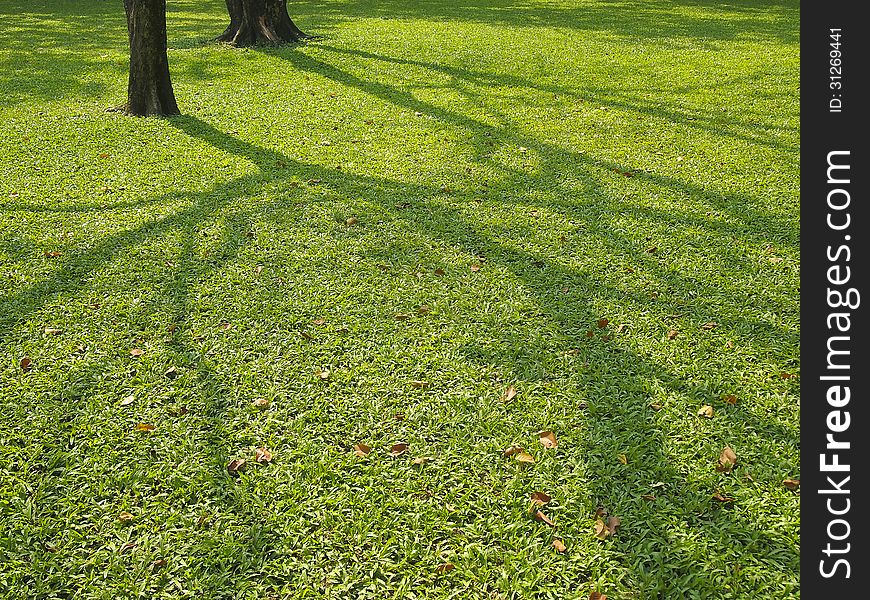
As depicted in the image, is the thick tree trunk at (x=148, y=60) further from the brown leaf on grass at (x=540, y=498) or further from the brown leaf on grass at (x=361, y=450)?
the brown leaf on grass at (x=540, y=498)

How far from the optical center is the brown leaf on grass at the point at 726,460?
9.80ft

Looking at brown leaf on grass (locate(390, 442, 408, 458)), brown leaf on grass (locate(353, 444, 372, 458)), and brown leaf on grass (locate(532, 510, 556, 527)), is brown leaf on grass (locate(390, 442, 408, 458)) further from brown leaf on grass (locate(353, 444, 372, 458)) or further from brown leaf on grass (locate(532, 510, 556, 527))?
brown leaf on grass (locate(532, 510, 556, 527))

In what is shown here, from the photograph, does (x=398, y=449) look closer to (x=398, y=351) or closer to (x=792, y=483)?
(x=398, y=351)

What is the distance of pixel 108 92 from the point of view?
9164 mm

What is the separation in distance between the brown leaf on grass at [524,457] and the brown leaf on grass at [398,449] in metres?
0.50

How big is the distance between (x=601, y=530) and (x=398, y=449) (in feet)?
3.10

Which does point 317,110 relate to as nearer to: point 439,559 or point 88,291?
point 88,291

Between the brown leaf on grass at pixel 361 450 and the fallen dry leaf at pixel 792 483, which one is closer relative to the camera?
the fallen dry leaf at pixel 792 483

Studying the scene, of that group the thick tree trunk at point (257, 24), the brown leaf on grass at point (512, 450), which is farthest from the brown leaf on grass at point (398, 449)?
the thick tree trunk at point (257, 24)

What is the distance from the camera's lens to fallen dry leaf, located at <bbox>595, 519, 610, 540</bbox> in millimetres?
2674

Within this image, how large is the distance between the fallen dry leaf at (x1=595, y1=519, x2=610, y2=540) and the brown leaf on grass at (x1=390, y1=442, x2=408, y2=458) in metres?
0.89

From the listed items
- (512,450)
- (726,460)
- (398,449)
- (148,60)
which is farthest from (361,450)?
(148,60)

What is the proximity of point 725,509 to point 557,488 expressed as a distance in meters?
0.67

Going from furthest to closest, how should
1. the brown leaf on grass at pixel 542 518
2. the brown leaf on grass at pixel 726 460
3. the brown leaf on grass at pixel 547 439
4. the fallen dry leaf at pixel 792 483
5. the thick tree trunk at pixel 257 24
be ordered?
1. the thick tree trunk at pixel 257 24
2. the brown leaf on grass at pixel 547 439
3. the brown leaf on grass at pixel 726 460
4. the fallen dry leaf at pixel 792 483
5. the brown leaf on grass at pixel 542 518
